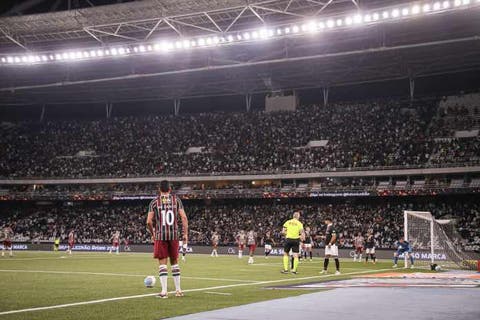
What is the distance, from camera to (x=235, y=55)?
46.6 metres

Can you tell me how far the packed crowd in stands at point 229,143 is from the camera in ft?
165

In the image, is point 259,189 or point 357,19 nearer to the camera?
point 357,19

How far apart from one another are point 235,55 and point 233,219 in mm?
15355

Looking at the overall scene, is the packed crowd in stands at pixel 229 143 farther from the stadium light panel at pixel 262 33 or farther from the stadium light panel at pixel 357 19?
the stadium light panel at pixel 357 19

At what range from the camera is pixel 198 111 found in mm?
66000

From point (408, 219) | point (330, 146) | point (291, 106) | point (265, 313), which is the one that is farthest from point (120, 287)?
point (291, 106)

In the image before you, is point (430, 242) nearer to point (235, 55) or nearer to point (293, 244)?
point (293, 244)

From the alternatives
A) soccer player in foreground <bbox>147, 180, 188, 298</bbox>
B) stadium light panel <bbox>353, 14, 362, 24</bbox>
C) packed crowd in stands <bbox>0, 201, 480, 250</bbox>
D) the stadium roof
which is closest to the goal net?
packed crowd in stands <bbox>0, 201, 480, 250</bbox>

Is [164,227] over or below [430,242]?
over

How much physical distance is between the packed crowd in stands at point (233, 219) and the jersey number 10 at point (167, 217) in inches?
1210

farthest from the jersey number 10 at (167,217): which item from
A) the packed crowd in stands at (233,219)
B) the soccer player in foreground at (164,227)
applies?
the packed crowd in stands at (233,219)

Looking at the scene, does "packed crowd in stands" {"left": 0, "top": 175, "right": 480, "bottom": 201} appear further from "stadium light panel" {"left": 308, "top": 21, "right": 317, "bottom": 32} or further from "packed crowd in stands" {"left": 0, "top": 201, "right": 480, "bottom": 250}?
"stadium light panel" {"left": 308, "top": 21, "right": 317, "bottom": 32}

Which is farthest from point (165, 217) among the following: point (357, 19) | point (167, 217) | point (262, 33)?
point (262, 33)

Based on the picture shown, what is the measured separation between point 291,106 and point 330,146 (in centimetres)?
838
